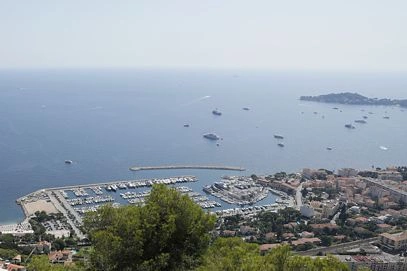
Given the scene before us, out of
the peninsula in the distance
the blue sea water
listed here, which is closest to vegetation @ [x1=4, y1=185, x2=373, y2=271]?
the blue sea water

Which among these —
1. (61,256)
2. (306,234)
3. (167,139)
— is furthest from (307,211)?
(167,139)

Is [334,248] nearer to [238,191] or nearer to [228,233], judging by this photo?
[228,233]

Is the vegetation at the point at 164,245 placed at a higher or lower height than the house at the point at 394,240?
higher

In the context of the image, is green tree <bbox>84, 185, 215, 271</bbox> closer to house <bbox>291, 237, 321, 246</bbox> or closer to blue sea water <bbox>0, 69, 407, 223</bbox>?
house <bbox>291, 237, 321, 246</bbox>

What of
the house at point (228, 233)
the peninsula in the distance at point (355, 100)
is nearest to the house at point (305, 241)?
Result: the house at point (228, 233)

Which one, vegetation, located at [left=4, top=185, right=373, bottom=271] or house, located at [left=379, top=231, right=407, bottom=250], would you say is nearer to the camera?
vegetation, located at [left=4, top=185, right=373, bottom=271]

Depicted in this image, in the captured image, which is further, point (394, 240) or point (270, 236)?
point (270, 236)

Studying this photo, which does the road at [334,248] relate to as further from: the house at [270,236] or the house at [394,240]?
the house at [270,236]

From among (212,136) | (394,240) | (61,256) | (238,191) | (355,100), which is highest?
(355,100)
